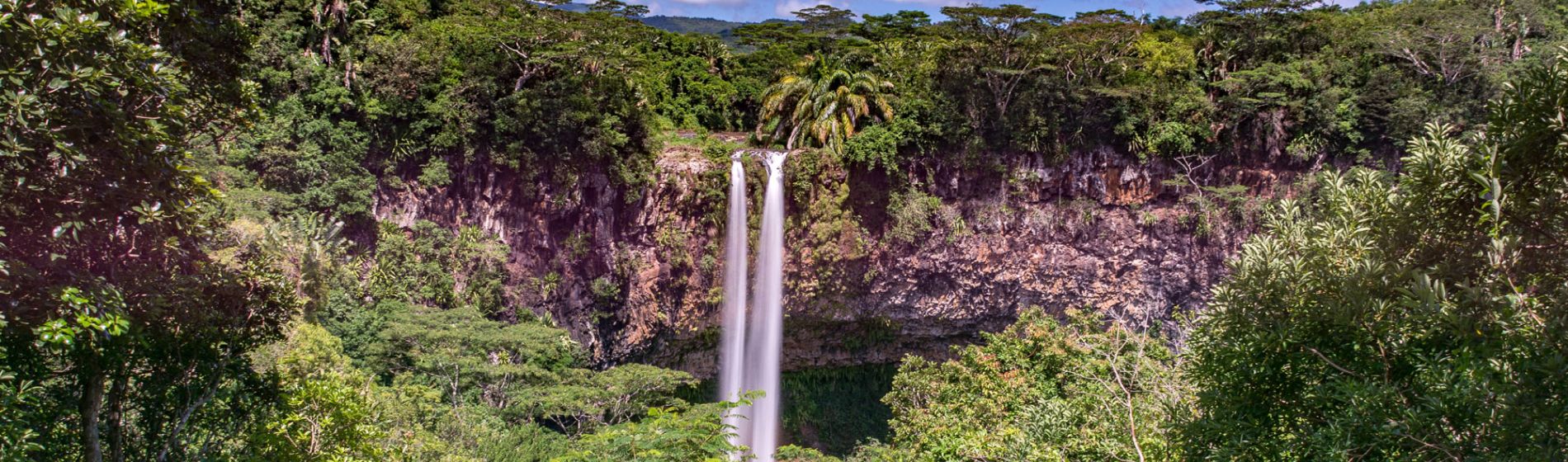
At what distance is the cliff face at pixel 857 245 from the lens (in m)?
20.6

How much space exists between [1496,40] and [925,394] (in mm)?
15978

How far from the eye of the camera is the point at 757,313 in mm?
21594

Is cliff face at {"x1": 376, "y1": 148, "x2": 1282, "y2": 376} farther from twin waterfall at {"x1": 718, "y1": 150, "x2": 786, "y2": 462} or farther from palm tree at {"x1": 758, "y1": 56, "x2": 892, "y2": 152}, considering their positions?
palm tree at {"x1": 758, "y1": 56, "x2": 892, "y2": 152}

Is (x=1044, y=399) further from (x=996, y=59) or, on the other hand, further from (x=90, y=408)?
(x=996, y=59)

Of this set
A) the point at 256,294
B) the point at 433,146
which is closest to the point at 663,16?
the point at 433,146

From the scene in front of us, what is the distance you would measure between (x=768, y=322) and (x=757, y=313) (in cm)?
38

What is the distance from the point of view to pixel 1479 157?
4.38 meters

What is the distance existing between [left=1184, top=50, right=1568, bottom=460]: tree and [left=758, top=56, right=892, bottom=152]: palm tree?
1511cm

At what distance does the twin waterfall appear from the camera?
68.4ft

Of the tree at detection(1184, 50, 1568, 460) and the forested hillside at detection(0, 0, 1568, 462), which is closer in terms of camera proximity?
the tree at detection(1184, 50, 1568, 460)

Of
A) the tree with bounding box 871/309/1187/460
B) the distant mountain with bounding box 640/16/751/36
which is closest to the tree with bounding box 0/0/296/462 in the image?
the tree with bounding box 871/309/1187/460

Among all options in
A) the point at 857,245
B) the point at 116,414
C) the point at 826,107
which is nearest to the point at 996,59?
the point at 826,107

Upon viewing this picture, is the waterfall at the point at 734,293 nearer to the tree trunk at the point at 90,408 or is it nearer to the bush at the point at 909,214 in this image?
the bush at the point at 909,214

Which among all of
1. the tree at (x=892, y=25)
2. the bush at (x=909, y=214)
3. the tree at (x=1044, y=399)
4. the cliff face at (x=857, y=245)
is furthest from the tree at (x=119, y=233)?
the tree at (x=892, y=25)
